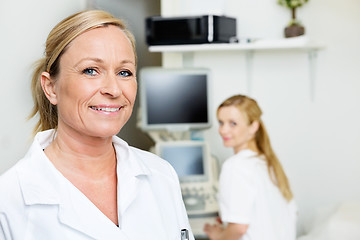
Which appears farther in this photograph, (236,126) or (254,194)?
(236,126)

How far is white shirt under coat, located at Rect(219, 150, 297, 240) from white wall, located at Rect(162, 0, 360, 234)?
1.13 meters

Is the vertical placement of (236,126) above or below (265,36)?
below

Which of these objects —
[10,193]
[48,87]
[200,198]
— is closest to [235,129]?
[200,198]

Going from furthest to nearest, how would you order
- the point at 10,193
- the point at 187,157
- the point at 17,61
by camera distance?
1. the point at 187,157
2. the point at 17,61
3. the point at 10,193

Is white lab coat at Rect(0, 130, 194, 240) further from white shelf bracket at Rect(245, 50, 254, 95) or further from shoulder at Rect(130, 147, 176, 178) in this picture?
white shelf bracket at Rect(245, 50, 254, 95)

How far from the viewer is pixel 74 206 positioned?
0.98 metres

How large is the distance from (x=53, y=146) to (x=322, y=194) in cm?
245

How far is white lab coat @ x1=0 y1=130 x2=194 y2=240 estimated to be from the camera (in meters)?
0.93

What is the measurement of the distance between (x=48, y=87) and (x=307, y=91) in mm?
2370

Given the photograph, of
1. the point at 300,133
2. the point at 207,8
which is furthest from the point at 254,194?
the point at 207,8

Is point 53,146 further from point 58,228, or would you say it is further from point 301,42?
point 301,42

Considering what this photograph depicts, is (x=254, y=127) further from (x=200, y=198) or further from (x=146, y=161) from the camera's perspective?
(x=146, y=161)

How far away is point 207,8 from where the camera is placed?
3133mm

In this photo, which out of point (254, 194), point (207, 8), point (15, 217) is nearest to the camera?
point (15, 217)
